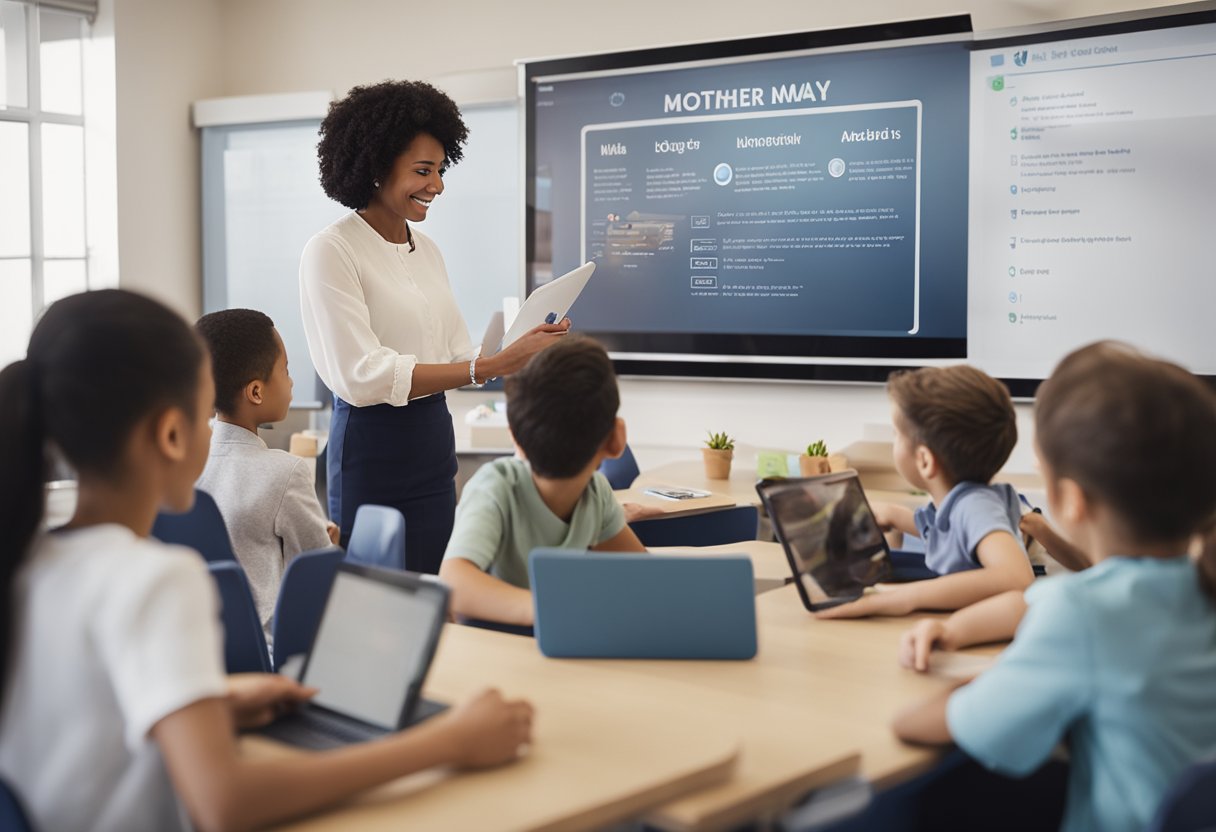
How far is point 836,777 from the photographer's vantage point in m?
1.39

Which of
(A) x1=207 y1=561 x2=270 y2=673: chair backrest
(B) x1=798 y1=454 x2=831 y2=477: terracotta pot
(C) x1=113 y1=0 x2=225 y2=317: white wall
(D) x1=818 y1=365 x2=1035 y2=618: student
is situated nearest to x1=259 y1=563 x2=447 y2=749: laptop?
(A) x1=207 y1=561 x2=270 y2=673: chair backrest

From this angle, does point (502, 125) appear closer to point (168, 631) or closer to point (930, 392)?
point (930, 392)

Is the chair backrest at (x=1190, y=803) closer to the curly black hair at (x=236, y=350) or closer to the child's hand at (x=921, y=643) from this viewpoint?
the child's hand at (x=921, y=643)

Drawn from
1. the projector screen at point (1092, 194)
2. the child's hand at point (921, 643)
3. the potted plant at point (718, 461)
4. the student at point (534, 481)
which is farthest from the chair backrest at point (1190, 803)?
the projector screen at point (1092, 194)

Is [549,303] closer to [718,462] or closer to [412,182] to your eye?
[412,182]

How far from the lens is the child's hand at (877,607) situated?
2.04 meters

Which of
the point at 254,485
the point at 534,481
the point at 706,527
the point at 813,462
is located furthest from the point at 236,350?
the point at 813,462

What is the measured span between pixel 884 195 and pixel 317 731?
12.2ft

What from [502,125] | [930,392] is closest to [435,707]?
[930,392]

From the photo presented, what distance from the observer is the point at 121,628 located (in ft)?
3.65

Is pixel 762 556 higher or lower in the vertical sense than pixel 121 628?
lower

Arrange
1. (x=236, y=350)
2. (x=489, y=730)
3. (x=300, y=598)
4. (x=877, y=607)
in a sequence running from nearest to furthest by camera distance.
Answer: (x=489, y=730), (x=300, y=598), (x=877, y=607), (x=236, y=350)

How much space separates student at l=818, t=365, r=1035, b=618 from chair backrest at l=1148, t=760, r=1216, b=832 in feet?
2.81

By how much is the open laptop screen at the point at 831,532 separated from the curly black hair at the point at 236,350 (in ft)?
4.28
